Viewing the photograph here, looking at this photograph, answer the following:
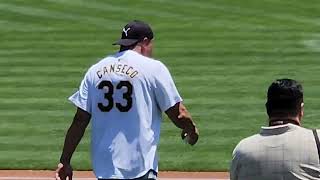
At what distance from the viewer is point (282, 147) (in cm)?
433

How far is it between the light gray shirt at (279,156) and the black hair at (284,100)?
0.23 feet

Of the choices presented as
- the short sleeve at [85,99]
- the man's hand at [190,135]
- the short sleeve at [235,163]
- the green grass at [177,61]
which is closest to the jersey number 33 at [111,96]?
the short sleeve at [85,99]

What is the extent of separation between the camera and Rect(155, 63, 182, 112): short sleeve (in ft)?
18.7

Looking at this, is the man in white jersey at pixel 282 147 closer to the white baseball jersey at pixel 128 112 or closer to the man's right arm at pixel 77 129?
the white baseball jersey at pixel 128 112

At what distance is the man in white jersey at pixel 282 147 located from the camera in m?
4.28

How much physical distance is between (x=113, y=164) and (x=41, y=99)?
770 centimetres

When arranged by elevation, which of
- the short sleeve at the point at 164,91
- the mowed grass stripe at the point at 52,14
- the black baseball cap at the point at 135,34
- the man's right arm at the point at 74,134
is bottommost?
the mowed grass stripe at the point at 52,14

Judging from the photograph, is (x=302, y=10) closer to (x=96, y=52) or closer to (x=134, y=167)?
(x=96, y=52)

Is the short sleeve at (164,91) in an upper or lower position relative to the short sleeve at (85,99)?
upper

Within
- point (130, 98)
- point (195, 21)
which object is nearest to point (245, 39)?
point (195, 21)

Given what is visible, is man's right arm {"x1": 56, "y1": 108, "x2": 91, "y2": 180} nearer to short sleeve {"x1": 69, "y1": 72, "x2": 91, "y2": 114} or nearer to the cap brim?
short sleeve {"x1": 69, "y1": 72, "x2": 91, "y2": 114}

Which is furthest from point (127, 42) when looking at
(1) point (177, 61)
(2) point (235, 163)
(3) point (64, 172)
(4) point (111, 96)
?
(1) point (177, 61)

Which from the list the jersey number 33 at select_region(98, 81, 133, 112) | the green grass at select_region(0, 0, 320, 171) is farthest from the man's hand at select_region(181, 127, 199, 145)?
the green grass at select_region(0, 0, 320, 171)

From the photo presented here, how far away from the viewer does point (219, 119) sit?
11.8 meters
